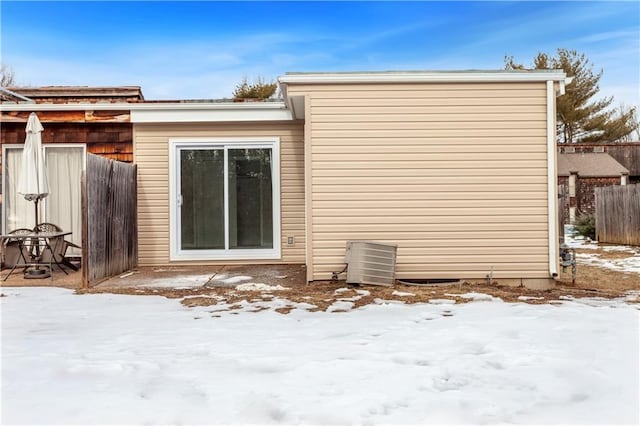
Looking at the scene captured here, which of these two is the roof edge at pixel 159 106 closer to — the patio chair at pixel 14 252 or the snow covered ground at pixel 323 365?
the patio chair at pixel 14 252

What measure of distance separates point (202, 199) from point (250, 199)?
75cm

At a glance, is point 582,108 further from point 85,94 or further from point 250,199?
point 85,94

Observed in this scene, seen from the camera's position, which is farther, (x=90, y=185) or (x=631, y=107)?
(x=631, y=107)

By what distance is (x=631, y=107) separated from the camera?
30656mm

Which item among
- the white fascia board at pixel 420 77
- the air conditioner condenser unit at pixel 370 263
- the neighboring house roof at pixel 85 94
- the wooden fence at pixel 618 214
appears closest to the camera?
the air conditioner condenser unit at pixel 370 263

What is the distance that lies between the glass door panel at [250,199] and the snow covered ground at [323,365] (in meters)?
3.27

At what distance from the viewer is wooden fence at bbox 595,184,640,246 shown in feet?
41.0

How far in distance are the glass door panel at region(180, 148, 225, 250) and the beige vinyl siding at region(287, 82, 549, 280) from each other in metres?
2.42

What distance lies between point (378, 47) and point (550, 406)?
20.5m

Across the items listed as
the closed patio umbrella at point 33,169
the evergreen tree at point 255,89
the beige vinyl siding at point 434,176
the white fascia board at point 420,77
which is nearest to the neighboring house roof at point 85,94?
the closed patio umbrella at point 33,169

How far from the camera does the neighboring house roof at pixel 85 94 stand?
956 centimetres

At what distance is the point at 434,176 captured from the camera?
6172 mm

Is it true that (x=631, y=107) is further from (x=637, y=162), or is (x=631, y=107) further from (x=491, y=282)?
(x=491, y=282)

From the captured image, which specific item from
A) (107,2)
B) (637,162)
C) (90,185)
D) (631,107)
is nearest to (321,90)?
(90,185)
